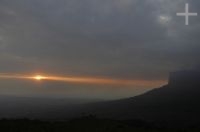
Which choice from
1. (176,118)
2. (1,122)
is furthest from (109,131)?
(176,118)

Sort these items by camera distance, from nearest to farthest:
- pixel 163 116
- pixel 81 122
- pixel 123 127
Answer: pixel 123 127, pixel 81 122, pixel 163 116

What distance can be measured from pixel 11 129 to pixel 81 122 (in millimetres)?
9044

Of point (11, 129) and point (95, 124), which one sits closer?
point (11, 129)

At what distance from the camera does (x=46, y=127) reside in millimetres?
38375

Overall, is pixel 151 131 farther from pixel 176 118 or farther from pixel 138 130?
pixel 176 118

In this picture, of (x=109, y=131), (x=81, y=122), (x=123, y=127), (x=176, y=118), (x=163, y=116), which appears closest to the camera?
(x=109, y=131)

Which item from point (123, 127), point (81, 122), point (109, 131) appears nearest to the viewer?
point (109, 131)

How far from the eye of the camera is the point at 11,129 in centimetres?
3722

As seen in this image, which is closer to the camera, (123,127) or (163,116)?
(123,127)

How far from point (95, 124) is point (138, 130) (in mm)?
5618

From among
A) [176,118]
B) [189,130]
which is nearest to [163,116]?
[176,118]

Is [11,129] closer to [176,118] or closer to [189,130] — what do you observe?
[189,130]

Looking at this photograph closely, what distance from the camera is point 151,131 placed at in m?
37.9

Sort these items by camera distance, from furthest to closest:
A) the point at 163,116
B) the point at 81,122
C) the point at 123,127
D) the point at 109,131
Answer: the point at 163,116 < the point at 81,122 < the point at 123,127 < the point at 109,131
